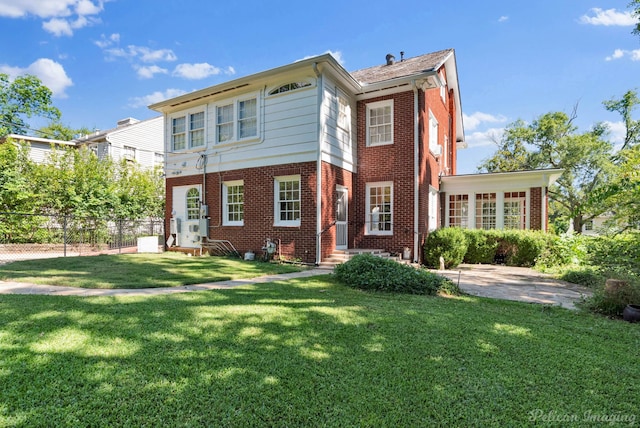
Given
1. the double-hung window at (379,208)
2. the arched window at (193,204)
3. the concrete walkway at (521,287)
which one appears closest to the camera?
the concrete walkway at (521,287)

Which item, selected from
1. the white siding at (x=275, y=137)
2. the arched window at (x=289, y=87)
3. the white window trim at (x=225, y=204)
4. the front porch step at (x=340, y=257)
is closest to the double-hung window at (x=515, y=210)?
the front porch step at (x=340, y=257)

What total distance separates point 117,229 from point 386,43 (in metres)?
15.9

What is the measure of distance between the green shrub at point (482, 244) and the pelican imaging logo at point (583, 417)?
395 inches

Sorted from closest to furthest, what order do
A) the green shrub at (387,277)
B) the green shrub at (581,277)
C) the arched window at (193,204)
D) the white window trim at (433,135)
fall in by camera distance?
the green shrub at (387,277) → the green shrub at (581,277) → the white window trim at (433,135) → the arched window at (193,204)

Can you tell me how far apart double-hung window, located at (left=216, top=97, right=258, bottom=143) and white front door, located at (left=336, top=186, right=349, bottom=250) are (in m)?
3.56

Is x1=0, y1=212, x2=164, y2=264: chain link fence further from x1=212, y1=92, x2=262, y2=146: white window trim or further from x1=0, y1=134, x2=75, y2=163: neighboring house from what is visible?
x1=0, y1=134, x2=75, y2=163: neighboring house

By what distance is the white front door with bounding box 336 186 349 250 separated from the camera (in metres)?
11.2

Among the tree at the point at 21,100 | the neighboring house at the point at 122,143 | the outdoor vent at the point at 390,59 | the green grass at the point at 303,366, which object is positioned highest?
the tree at the point at 21,100

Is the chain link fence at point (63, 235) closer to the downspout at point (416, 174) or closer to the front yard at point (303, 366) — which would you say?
the downspout at point (416, 174)

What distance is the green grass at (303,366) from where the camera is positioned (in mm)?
2336

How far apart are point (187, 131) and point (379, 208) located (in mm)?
8125

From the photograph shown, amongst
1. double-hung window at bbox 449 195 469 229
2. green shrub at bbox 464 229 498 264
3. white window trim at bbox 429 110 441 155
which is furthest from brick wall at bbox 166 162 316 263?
double-hung window at bbox 449 195 469 229

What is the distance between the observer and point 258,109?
11266mm

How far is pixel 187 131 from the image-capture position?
43.5 feet
